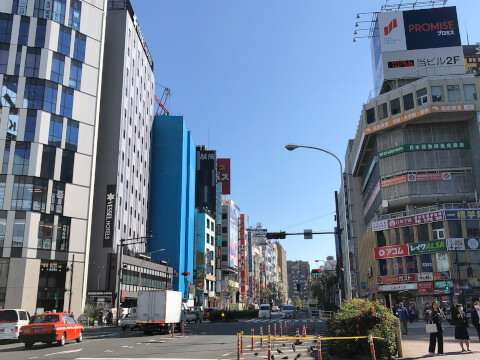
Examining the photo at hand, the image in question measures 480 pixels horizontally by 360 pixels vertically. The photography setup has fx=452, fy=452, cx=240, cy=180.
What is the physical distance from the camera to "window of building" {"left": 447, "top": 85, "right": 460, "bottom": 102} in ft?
204

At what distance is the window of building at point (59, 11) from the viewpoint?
187 ft

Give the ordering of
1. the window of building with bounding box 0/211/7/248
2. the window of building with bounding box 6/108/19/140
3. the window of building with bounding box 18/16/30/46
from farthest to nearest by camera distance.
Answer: the window of building with bounding box 18/16/30/46
the window of building with bounding box 6/108/19/140
the window of building with bounding box 0/211/7/248

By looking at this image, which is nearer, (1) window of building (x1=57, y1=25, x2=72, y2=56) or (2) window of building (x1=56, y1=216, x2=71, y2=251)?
(2) window of building (x1=56, y1=216, x2=71, y2=251)

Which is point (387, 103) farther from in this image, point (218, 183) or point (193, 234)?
point (218, 183)

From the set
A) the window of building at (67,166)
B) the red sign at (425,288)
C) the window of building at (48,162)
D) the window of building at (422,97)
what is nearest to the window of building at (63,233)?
the window of building at (67,166)

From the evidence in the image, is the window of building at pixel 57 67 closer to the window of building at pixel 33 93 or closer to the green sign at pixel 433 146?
the window of building at pixel 33 93

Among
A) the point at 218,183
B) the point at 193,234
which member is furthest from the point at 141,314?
the point at 218,183

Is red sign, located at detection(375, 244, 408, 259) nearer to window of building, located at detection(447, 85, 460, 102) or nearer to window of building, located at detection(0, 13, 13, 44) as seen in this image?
window of building, located at detection(447, 85, 460, 102)

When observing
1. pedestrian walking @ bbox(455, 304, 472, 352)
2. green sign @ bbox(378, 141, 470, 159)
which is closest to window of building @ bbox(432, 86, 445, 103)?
green sign @ bbox(378, 141, 470, 159)

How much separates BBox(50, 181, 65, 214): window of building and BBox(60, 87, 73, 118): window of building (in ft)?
29.3

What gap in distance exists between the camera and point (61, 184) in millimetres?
54688

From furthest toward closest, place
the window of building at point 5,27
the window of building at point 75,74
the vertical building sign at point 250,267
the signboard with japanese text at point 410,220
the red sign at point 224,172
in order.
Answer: the vertical building sign at point 250,267 → the red sign at point 224,172 → the window of building at point 75,74 → the signboard with japanese text at point 410,220 → the window of building at point 5,27

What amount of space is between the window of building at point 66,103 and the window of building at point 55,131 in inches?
43.6

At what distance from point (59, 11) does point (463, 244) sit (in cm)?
5813
